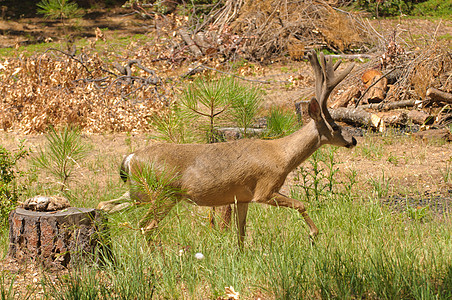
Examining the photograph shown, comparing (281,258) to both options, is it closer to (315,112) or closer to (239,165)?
(239,165)

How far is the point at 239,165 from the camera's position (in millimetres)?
4152

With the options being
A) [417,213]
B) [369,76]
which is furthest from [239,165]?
[369,76]

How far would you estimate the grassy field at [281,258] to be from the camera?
9.96 ft

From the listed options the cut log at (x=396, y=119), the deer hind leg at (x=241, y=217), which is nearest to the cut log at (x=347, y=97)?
the cut log at (x=396, y=119)

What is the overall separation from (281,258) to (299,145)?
123 centimetres

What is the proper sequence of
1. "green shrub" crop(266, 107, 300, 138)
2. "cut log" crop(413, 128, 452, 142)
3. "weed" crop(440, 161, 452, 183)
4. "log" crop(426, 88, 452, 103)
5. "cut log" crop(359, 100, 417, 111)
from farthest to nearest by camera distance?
"cut log" crop(359, 100, 417, 111) < "log" crop(426, 88, 452, 103) < "cut log" crop(413, 128, 452, 142) < "weed" crop(440, 161, 452, 183) < "green shrub" crop(266, 107, 300, 138)

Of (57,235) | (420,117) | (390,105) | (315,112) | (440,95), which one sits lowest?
(390,105)

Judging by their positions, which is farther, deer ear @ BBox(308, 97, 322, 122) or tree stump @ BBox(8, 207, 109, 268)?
deer ear @ BBox(308, 97, 322, 122)

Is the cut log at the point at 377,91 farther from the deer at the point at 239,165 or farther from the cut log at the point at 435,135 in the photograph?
the deer at the point at 239,165

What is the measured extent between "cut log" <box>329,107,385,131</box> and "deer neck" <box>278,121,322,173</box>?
462cm

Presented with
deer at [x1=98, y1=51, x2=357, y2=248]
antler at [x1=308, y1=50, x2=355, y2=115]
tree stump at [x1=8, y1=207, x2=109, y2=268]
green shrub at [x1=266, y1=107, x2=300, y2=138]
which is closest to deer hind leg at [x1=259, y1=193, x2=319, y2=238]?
deer at [x1=98, y1=51, x2=357, y2=248]

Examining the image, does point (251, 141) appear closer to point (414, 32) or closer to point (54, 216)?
point (54, 216)

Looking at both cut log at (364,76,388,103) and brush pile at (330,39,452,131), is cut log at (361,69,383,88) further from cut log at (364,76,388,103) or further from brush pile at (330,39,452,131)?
cut log at (364,76,388,103)

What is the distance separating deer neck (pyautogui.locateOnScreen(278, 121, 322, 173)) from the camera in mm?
4227
